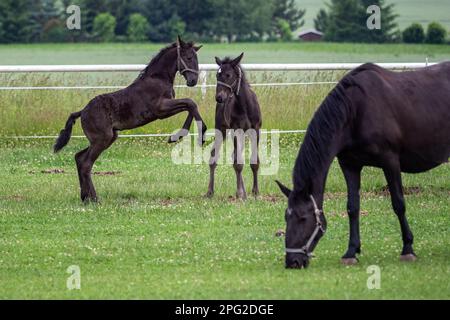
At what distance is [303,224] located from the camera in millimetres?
9305

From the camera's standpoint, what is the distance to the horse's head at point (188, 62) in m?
14.1

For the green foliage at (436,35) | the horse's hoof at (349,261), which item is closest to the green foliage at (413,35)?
the green foliage at (436,35)

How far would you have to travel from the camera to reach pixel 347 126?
9688 mm

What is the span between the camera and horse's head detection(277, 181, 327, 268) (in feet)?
30.5

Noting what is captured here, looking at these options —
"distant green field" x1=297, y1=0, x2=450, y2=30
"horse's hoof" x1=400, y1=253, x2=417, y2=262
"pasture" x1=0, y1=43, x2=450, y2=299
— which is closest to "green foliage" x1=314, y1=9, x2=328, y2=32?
"distant green field" x1=297, y1=0, x2=450, y2=30

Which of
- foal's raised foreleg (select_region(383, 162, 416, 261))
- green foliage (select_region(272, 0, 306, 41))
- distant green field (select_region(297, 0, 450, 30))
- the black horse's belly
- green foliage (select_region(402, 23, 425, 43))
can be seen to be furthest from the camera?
distant green field (select_region(297, 0, 450, 30))

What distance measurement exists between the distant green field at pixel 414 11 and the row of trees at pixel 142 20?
6555 millimetres

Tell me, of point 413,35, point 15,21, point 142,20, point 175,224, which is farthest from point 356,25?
point 175,224

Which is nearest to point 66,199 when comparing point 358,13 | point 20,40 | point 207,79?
point 207,79

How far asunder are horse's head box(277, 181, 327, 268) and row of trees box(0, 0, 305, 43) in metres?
42.7

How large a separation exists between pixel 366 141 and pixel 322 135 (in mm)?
482

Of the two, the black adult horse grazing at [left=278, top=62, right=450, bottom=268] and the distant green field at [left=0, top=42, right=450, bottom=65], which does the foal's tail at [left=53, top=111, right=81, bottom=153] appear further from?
the distant green field at [left=0, top=42, right=450, bottom=65]

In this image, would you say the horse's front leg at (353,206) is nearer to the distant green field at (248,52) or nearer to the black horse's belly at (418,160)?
the black horse's belly at (418,160)

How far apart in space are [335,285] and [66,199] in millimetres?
6343
